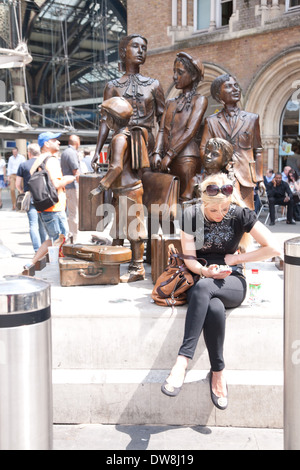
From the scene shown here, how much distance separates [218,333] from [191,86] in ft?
9.65

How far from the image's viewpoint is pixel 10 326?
1.89m

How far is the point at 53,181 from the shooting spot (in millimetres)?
6371

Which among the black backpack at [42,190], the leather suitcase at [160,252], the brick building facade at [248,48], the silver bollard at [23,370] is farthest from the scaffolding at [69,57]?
the silver bollard at [23,370]

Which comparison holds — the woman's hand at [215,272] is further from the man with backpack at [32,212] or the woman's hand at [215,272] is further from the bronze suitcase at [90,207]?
the man with backpack at [32,212]

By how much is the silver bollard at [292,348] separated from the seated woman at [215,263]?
95 centimetres

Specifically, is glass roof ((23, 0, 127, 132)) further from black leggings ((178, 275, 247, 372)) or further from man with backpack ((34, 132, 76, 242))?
black leggings ((178, 275, 247, 372))

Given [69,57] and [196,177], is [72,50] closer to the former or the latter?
[69,57]

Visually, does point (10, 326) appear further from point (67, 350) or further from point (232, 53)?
point (232, 53)

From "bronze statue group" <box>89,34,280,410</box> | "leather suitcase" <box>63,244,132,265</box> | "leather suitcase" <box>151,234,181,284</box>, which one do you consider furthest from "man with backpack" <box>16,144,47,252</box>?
"leather suitcase" <box>151,234,181,284</box>

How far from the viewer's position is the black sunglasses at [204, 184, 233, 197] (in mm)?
3422

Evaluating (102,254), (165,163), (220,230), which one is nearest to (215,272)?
(220,230)

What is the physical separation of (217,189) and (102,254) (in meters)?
1.23

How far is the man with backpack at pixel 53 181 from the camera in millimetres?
6402
